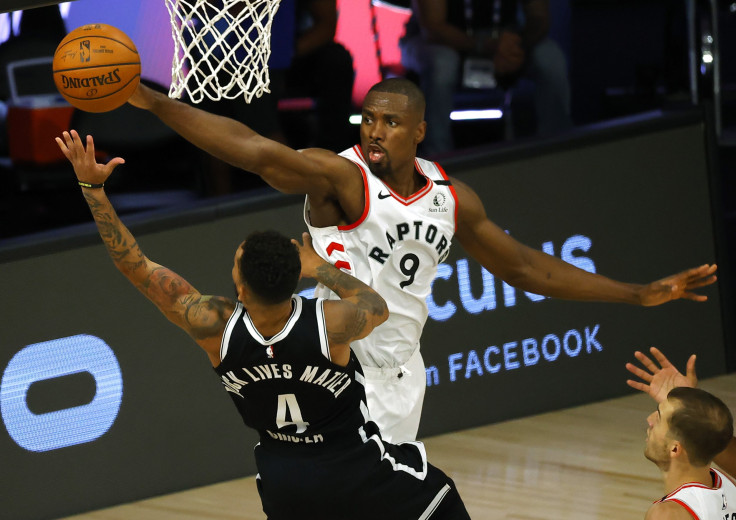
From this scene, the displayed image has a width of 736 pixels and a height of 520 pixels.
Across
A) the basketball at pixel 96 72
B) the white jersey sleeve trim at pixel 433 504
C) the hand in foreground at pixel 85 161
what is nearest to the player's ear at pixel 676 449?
the white jersey sleeve trim at pixel 433 504

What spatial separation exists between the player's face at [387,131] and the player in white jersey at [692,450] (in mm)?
1349

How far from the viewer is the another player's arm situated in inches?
175

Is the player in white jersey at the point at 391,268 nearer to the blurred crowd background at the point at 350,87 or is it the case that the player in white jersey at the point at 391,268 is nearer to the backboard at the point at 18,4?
the backboard at the point at 18,4

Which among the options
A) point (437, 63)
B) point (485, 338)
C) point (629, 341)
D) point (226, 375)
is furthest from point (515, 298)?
point (226, 375)

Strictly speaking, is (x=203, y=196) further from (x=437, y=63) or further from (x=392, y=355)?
(x=392, y=355)

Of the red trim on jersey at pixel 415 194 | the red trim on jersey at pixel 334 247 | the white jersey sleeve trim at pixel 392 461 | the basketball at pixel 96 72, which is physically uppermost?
the basketball at pixel 96 72

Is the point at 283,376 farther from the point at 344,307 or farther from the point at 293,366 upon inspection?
the point at 344,307

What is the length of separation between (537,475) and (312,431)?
2.58m

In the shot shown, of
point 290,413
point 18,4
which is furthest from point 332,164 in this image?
point 18,4

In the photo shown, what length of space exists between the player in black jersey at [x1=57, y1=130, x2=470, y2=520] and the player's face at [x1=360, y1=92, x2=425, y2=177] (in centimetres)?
61

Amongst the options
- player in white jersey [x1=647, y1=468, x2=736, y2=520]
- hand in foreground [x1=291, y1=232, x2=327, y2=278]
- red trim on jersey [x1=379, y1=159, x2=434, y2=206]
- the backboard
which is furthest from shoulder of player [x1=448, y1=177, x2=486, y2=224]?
the backboard

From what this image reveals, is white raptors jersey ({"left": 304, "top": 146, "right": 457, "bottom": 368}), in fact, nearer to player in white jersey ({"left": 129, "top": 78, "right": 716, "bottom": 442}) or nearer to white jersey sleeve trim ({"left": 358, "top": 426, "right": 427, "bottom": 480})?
player in white jersey ({"left": 129, "top": 78, "right": 716, "bottom": 442})

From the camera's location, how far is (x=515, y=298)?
6.70 m

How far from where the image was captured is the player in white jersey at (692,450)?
10.9ft
